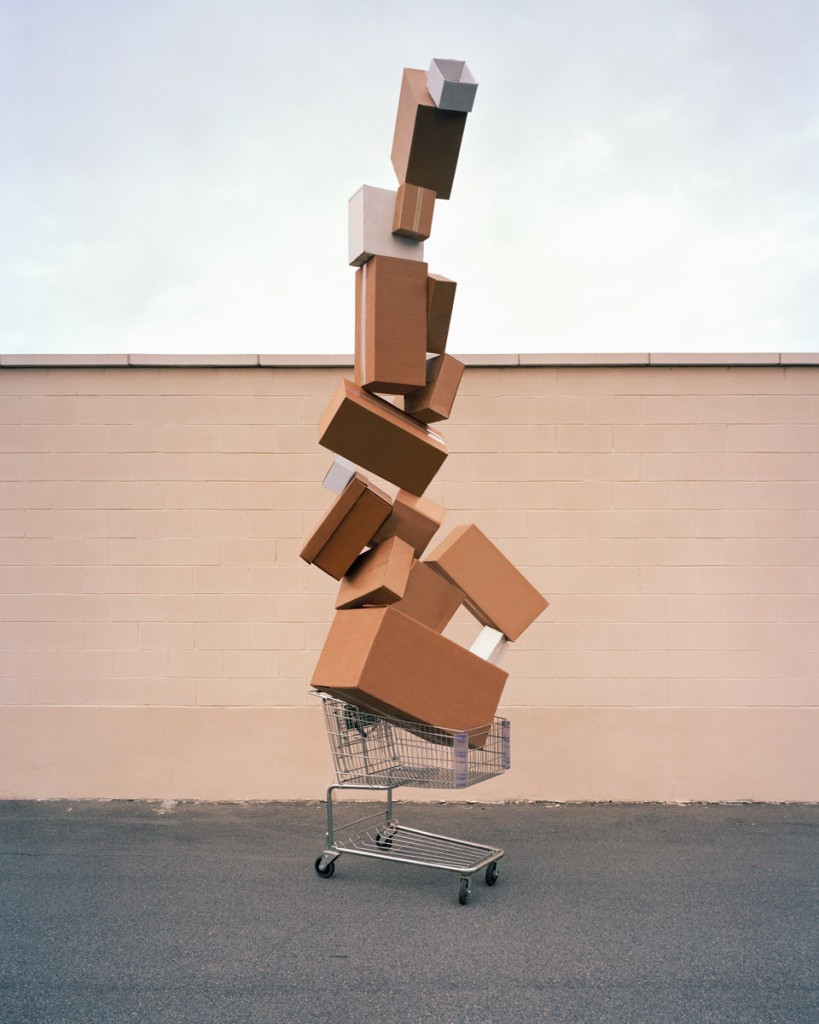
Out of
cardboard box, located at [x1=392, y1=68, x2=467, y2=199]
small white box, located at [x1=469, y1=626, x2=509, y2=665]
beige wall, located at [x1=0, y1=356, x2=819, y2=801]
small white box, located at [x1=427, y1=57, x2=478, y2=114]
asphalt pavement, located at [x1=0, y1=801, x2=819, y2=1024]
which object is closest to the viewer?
asphalt pavement, located at [x1=0, y1=801, x2=819, y2=1024]

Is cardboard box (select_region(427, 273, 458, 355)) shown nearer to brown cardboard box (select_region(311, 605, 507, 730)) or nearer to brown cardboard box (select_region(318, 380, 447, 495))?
brown cardboard box (select_region(318, 380, 447, 495))

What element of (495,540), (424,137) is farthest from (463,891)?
(424,137)

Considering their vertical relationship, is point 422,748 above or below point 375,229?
below

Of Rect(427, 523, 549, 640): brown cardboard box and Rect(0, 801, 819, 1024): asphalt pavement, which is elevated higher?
Rect(427, 523, 549, 640): brown cardboard box

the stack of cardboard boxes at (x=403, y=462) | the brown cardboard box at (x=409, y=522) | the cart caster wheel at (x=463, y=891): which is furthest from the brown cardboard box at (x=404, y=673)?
the cart caster wheel at (x=463, y=891)

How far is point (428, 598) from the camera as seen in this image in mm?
4129

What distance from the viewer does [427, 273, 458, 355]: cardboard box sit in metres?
3.78

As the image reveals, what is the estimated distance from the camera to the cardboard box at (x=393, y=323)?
372 centimetres

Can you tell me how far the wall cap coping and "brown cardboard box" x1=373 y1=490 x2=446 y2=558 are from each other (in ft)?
5.57

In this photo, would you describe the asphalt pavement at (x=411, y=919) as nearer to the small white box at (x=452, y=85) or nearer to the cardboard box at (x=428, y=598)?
the cardboard box at (x=428, y=598)

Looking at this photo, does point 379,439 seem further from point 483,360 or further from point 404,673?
point 483,360

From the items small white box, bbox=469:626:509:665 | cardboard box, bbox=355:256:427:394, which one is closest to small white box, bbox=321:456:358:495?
cardboard box, bbox=355:256:427:394

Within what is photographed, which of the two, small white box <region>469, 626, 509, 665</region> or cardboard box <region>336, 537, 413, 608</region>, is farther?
small white box <region>469, 626, 509, 665</region>

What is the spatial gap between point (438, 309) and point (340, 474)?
0.84m
